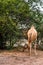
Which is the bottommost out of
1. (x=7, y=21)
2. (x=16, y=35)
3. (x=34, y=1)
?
(x=16, y=35)

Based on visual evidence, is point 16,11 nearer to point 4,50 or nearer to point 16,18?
point 16,18

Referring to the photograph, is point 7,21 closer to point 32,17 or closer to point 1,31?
Answer: point 1,31

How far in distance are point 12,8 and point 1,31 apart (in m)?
1.30

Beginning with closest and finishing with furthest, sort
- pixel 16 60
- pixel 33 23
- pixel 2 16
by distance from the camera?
Result: pixel 16 60 → pixel 2 16 → pixel 33 23

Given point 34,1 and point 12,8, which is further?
point 34,1

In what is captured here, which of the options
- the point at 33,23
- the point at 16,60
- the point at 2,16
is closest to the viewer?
the point at 16,60

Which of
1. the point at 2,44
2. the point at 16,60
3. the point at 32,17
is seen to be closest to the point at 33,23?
the point at 32,17

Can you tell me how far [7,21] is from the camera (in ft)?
39.5

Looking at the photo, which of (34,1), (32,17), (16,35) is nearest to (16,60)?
(16,35)

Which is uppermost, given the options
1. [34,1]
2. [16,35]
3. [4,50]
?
[34,1]

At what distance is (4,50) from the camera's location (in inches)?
492

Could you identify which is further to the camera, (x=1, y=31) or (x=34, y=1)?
(x=34, y=1)

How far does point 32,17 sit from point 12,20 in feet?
3.77

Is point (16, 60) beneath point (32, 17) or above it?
beneath
